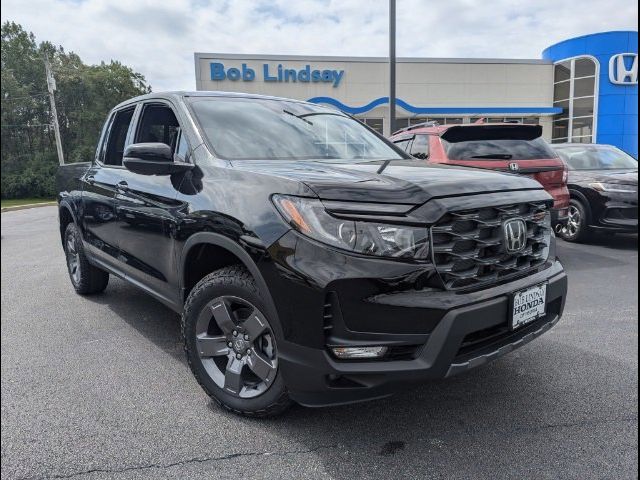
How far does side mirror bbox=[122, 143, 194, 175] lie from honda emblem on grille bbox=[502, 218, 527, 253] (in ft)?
5.80

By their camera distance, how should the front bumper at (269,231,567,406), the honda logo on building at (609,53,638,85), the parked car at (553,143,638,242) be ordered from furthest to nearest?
the honda logo on building at (609,53,638,85) → the parked car at (553,143,638,242) → the front bumper at (269,231,567,406)

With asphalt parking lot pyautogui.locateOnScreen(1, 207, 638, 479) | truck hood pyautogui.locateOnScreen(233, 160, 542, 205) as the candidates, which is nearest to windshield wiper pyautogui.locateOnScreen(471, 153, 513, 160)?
asphalt parking lot pyautogui.locateOnScreen(1, 207, 638, 479)

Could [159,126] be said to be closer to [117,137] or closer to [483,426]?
[117,137]

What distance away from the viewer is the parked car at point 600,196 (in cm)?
673

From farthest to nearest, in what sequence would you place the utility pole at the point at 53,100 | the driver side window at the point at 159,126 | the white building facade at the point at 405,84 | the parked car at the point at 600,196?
the utility pole at the point at 53,100
the white building facade at the point at 405,84
the parked car at the point at 600,196
the driver side window at the point at 159,126

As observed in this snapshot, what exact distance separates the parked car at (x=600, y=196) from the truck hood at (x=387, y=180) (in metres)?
5.04

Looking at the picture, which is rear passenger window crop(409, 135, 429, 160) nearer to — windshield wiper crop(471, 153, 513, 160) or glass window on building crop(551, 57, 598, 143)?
Result: windshield wiper crop(471, 153, 513, 160)

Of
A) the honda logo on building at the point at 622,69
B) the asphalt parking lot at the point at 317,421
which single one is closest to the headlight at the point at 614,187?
the asphalt parking lot at the point at 317,421

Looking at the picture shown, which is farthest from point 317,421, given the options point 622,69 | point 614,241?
point 622,69

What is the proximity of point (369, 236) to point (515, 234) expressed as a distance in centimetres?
84

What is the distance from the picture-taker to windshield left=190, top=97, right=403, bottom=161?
9.71 ft

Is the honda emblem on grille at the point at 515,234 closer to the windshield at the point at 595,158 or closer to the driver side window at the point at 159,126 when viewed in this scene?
the driver side window at the point at 159,126

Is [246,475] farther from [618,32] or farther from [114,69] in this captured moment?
[114,69]

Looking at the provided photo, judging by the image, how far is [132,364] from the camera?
3238 mm
